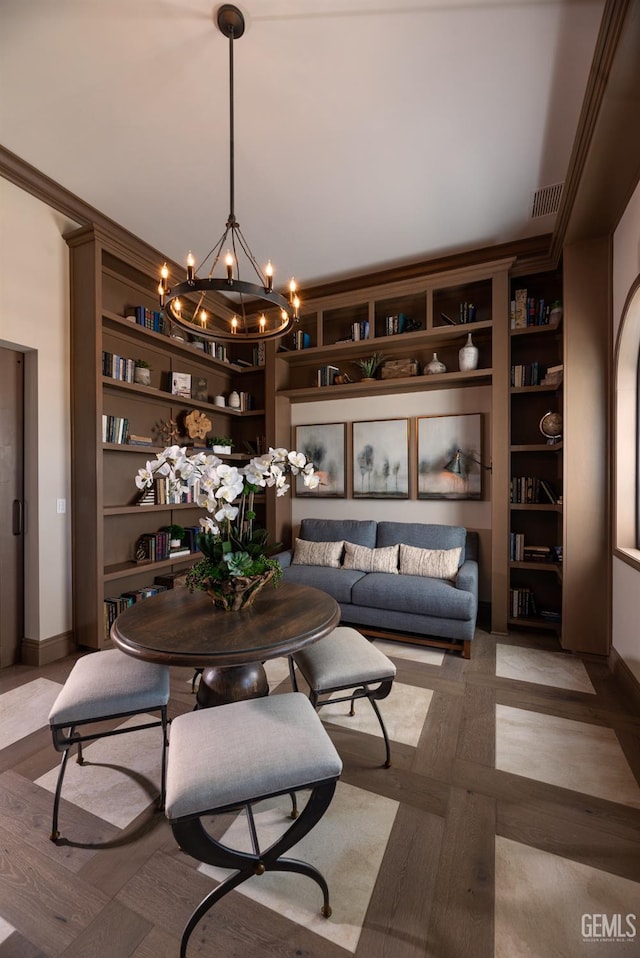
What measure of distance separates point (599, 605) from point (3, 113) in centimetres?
472

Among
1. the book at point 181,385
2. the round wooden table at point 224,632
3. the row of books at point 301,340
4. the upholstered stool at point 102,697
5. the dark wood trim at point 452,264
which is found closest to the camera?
the round wooden table at point 224,632

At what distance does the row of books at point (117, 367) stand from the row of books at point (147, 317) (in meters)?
0.33

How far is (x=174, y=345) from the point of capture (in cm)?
362

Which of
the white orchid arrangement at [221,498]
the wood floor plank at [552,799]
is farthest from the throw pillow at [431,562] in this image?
the white orchid arrangement at [221,498]

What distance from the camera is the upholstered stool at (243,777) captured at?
A: 3.44 ft

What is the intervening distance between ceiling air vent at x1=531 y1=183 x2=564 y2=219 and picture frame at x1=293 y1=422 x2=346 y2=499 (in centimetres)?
230

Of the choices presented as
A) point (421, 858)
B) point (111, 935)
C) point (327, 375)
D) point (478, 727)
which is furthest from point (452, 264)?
point (111, 935)

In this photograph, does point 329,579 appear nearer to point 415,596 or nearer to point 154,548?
point 415,596

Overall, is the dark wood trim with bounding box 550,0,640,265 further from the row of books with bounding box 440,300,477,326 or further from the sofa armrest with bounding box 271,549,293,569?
the sofa armrest with bounding box 271,549,293,569

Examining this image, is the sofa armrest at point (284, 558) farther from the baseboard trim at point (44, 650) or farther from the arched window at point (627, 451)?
the arched window at point (627, 451)

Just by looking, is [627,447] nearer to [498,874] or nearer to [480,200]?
[480,200]

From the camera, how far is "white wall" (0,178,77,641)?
2676 millimetres

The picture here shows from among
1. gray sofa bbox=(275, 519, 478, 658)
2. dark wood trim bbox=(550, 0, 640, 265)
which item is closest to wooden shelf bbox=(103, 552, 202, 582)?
gray sofa bbox=(275, 519, 478, 658)

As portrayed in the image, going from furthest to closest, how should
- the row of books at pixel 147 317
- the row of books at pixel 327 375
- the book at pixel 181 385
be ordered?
1. the row of books at pixel 327 375
2. the book at pixel 181 385
3. the row of books at pixel 147 317
